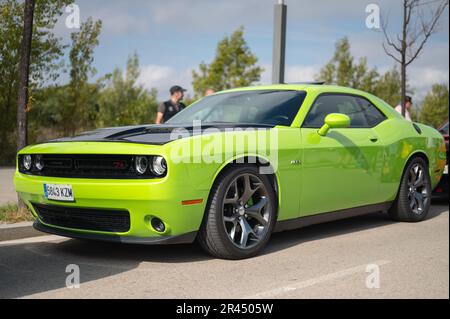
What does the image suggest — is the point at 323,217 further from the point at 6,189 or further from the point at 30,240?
the point at 6,189

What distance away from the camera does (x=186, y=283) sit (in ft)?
13.4

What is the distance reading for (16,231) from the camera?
5.82 metres

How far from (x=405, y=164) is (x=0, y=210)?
4422mm

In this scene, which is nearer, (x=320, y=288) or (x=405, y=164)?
(x=320, y=288)

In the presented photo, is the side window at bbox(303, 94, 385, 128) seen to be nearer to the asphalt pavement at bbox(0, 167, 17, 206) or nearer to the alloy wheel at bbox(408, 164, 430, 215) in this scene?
the alloy wheel at bbox(408, 164, 430, 215)

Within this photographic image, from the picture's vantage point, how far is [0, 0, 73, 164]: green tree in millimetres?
11845

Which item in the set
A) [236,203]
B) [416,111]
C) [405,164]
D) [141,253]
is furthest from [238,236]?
[416,111]

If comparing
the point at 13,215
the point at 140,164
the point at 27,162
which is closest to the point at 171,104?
the point at 13,215

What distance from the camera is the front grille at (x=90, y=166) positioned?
175 inches

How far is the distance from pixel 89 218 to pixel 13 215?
6.46 ft

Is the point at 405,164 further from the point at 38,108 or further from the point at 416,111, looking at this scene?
the point at 416,111

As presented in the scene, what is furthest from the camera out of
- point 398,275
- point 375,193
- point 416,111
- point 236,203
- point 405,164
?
point 416,111

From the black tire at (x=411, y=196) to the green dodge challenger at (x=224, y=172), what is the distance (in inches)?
10.7

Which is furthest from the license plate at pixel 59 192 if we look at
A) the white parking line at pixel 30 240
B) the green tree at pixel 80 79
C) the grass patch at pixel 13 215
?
the green tree at pixel 80 79
